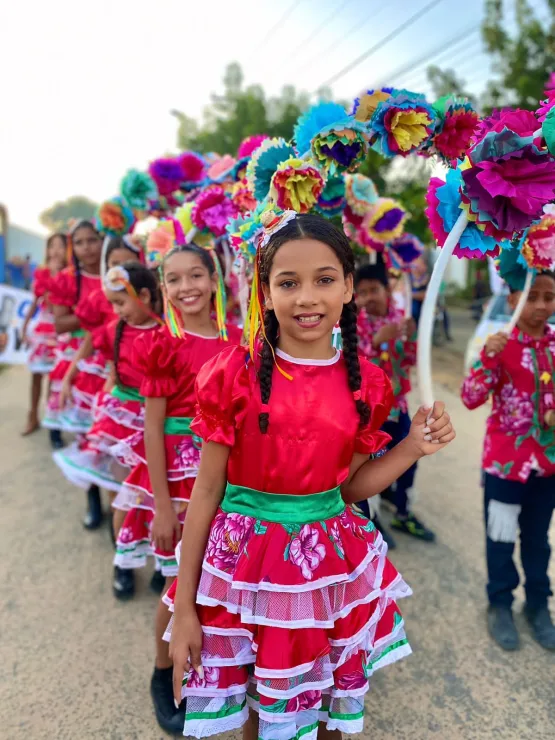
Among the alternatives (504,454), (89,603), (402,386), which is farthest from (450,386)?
(89,603)

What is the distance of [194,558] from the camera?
1.44 metres

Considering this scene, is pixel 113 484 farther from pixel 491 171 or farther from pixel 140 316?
pixel 491 171

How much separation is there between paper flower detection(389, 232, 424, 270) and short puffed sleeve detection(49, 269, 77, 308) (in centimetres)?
237

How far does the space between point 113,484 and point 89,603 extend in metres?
0.61

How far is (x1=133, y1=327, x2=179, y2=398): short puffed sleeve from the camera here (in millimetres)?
2047

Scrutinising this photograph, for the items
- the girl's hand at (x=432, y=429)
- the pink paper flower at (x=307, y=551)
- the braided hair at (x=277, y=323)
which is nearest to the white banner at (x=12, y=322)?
the braided hair at (x=277, y=323)

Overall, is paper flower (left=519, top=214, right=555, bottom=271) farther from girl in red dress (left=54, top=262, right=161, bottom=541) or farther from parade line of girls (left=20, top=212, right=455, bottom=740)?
girl in red dress (left=54, top=262, right=161, bottom=541)

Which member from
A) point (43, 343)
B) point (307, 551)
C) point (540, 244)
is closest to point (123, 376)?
Result: point (307, 551)

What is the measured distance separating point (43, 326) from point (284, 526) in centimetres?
459

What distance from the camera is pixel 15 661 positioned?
2326mm

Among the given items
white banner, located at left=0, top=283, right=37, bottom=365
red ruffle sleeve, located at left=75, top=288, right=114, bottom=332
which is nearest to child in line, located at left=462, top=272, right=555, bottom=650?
red ruffle sleeve, located at left=75, top=288, right=114, bottom=332

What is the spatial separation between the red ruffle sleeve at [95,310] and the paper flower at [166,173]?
0.96 metres

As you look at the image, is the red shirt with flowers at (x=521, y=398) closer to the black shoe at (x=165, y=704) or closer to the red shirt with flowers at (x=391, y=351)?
the red shirt with flowers at (x=391, y=351)

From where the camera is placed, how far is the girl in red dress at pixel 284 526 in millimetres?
1353
